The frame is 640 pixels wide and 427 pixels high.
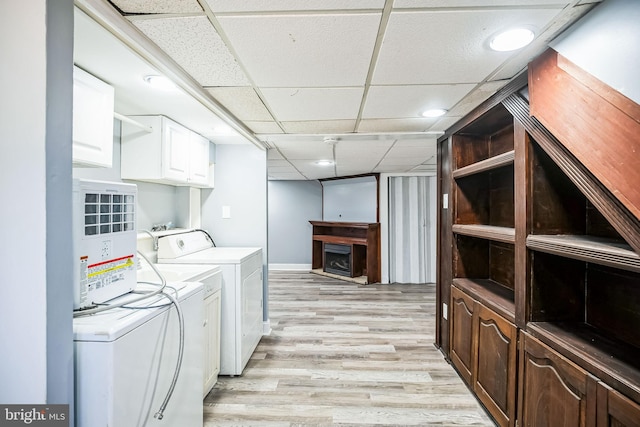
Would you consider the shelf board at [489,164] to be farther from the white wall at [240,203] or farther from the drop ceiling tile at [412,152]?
the white wall at [240,203]

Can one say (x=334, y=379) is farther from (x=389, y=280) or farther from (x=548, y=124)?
(x=389, y=280)

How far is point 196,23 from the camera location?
116cm

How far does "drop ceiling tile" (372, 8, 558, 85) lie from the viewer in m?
1.11

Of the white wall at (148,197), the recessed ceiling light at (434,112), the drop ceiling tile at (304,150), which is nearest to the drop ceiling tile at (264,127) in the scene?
the drop ceiling tile at (304,150)

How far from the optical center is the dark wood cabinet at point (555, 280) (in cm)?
103

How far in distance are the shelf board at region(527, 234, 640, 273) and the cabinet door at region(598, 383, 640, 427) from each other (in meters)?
0.44

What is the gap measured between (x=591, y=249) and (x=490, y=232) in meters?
0.77

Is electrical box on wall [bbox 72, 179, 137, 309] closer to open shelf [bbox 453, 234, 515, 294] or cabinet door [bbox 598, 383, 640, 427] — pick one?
cabinet door [bbox 598, 383, 640, 427]

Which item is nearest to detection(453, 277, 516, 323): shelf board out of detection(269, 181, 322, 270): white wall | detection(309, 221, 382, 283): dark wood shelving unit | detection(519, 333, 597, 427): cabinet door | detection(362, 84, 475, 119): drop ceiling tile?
detection(519, 333, 597, 427): cabinet door

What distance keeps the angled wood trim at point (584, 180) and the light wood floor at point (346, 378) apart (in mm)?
1572

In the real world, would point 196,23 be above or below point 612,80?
above

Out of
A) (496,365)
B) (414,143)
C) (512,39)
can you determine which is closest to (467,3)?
(512,39)

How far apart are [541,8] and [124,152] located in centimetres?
254

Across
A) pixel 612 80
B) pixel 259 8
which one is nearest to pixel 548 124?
pixel 612 80
